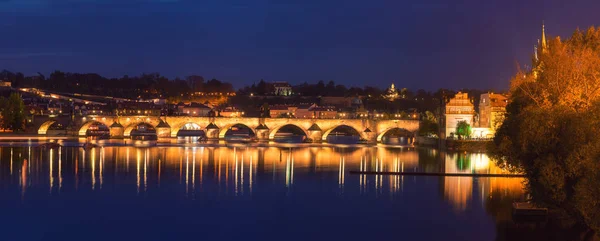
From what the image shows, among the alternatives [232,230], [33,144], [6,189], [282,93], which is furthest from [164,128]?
[282,93]

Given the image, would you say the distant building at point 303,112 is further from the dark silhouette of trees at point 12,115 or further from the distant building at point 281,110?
the dark silhouette of trees at point 12,115

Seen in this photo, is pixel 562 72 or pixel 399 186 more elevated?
pixel 562 72

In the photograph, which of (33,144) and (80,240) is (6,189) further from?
(33,144)

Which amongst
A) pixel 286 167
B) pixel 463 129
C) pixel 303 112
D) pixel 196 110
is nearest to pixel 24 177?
pixel 286 167

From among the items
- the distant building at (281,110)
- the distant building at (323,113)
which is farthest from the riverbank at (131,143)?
the distant building at (281,110)

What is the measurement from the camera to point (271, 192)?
2919 cm

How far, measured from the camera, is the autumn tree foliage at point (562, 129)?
18.1 meters

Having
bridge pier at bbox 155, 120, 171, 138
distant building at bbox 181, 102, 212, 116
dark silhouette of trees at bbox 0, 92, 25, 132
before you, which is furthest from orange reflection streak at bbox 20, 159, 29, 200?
distant building at bbox 181, 102, 212, 116

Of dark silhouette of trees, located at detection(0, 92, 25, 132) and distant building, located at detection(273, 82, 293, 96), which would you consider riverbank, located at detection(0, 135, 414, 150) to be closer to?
dark silhouette of trees, located at detection(0, 92, 25, 132)

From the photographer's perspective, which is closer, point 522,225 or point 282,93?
point 522,225

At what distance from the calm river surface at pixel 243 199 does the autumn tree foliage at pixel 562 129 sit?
2296 millimetres

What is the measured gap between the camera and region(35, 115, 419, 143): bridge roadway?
62.0m

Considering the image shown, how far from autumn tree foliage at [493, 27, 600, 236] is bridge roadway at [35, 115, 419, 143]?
37484mm

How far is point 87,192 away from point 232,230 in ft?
29.8
